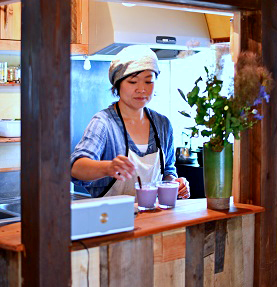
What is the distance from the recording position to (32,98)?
1.76 metres

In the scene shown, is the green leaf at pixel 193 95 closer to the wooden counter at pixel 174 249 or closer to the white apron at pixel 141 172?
the wooden counter at pixel 174 249

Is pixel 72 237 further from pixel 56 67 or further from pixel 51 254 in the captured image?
pixel 56 67

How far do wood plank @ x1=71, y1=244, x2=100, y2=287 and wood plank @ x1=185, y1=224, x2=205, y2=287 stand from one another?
456 mm

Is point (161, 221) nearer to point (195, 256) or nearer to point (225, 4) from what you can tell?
point (195, 256)

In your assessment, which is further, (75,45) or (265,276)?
(75,45)

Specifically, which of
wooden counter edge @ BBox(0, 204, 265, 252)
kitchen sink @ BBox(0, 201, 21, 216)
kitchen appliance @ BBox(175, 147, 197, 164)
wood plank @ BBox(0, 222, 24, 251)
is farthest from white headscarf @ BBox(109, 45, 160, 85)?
kitchen appliance @ BBox(175, 147, 197, 164)

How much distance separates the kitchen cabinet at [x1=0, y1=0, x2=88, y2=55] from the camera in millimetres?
4043

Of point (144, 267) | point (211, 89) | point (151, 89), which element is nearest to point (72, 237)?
point (144, 267)

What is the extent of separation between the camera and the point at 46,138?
1735 millimetres

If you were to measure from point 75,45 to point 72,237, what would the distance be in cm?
263

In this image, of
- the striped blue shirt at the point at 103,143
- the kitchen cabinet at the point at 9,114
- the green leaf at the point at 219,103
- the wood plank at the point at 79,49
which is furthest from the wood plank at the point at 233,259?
the kitchen cabinet at the point at 9,114

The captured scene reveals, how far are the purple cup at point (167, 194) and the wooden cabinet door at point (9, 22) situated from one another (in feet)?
7.04

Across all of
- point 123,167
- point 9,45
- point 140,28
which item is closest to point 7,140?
point 9,45

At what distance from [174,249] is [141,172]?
0.83m
